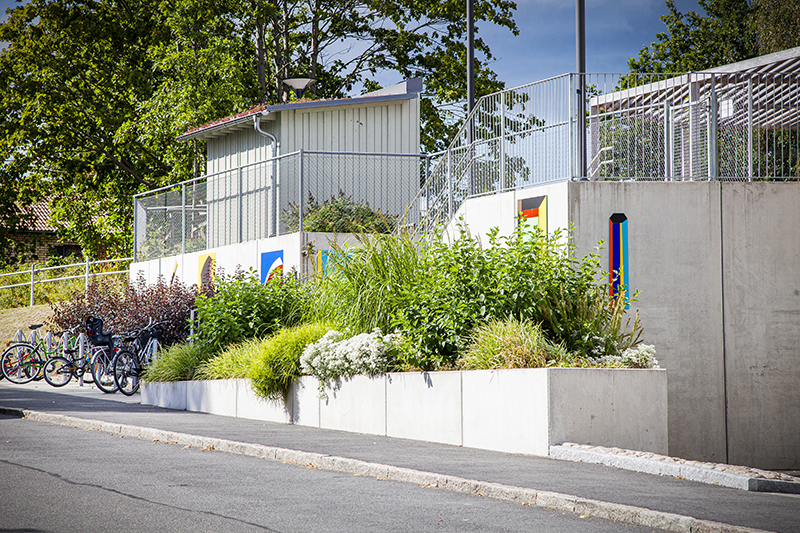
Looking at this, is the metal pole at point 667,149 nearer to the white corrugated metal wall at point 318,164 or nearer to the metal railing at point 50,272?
the white corrugated metal wall at point 318,164

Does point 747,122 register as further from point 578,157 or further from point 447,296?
point 447,296

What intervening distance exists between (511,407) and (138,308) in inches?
479

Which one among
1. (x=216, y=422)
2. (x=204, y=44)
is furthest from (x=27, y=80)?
(x=216, y=422)

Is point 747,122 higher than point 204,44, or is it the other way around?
point 204,44

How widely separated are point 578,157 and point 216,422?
6323 mm

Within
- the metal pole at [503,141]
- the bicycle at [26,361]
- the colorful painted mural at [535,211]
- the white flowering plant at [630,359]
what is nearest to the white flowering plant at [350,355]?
the colorful painted mural at [535,211]

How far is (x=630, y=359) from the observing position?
9773mm

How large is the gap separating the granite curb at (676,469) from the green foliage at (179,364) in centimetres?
819

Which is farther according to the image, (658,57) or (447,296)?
(658,57)

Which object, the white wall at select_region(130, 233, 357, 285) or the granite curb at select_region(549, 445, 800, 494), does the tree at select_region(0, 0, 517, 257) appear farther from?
the granite curb at select_region(549, 445, 800, 494)

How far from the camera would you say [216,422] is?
1232 cm

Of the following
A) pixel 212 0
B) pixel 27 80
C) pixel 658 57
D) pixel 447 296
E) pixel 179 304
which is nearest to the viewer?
pixel 447 296

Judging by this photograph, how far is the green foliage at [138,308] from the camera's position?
1866cm

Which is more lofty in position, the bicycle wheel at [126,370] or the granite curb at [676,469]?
the bicycle wheel at [126,370]
